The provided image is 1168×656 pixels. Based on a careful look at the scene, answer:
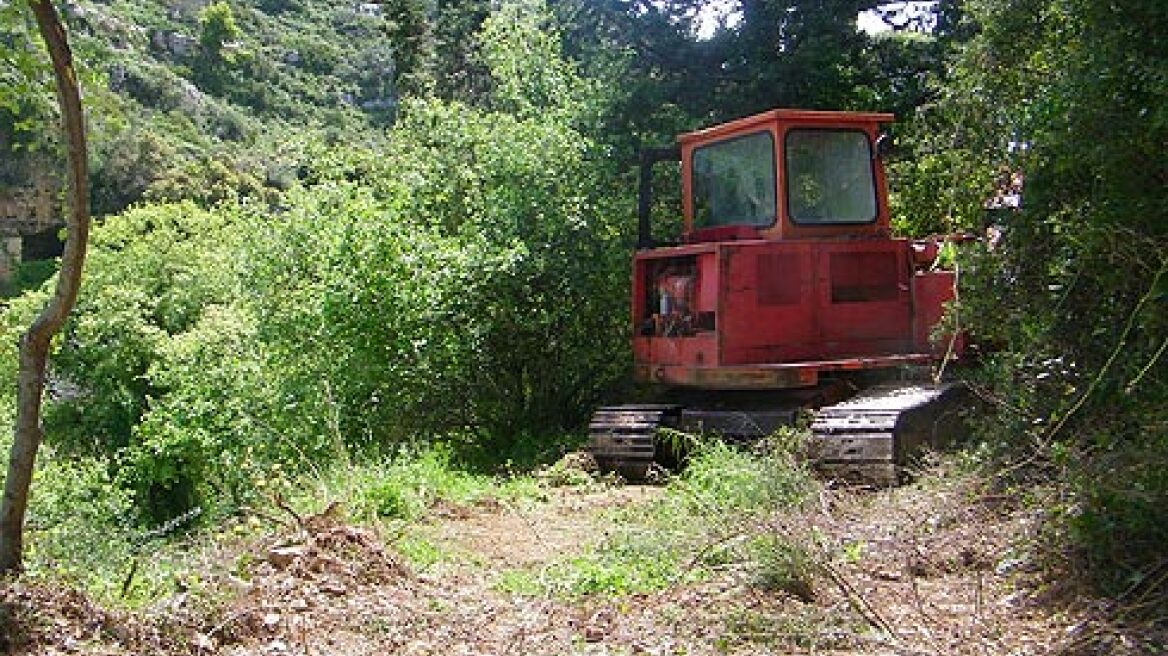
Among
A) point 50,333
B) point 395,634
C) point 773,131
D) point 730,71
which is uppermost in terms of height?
point 730,71

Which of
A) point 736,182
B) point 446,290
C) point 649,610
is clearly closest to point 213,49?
point 446,290

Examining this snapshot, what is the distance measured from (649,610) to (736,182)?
526cm

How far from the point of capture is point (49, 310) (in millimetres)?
4770

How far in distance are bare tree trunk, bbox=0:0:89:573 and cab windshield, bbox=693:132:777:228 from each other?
5.67 m

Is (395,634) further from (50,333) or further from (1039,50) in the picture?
(1039,50)

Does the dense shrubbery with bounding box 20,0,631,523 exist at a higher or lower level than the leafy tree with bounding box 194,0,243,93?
lower

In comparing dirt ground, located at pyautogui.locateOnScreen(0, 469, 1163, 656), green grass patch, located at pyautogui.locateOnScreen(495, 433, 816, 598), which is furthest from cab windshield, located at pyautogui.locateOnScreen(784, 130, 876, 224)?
dirt ground, located at pyautogui.locateOnScreen(0, 469, 1163, 656)

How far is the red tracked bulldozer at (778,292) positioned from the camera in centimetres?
887

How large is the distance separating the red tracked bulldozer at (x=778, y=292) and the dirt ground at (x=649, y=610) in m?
2.73

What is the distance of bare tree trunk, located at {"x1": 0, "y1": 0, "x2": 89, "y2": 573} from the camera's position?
4688 mm

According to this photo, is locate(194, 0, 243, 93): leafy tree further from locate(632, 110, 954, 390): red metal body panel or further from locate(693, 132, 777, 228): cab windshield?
locate(632, 110, 954, 390): red metal body panel

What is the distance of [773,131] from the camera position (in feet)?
30.0

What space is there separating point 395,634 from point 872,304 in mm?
5614

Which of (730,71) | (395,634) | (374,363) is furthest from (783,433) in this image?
(730,71)
